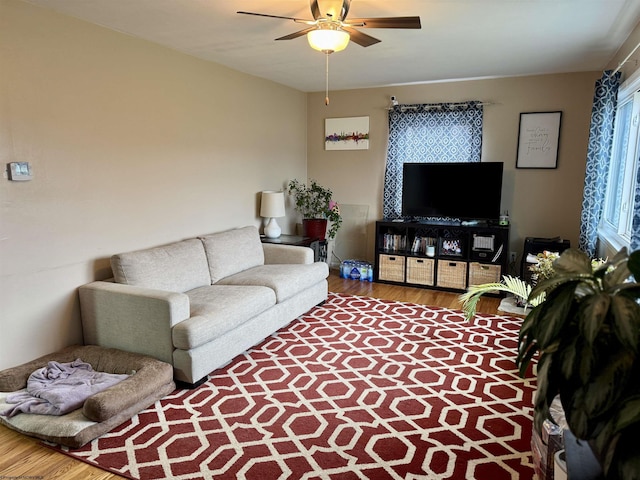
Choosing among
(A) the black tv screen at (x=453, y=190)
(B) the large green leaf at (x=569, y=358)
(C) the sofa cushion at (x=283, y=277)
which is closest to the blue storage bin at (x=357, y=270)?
(A) the black tv screen at (x=453, y=190)

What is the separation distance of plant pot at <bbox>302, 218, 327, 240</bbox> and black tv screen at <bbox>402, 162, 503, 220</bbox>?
41.5 inches

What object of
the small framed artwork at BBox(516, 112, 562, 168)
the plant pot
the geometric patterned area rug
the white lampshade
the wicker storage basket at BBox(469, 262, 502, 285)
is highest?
the small framed artwork at BBox(516, 112, 562, 168)

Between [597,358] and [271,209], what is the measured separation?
4.26m

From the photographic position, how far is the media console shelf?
16.3 ft

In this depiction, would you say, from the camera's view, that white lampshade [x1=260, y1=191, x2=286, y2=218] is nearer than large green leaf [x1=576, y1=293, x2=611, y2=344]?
No

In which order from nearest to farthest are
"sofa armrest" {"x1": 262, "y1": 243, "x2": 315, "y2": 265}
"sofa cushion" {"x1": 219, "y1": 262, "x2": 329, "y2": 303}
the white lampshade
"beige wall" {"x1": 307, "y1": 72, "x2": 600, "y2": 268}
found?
"sofa cushion" {"x1": 219, "y1": 262, "x2": 329, "y2": 303} → "sofa armrest" {"x1": 262, "y1": 243, "x2": 315, "y2": 265} → "beige wall" {"x1": 307, "y1": 72, "x2": 600, "y2": 268} → the white lampshade

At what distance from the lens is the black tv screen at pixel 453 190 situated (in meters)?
5.01

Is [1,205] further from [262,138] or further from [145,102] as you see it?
[262,138]

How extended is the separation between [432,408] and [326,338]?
4.15ft

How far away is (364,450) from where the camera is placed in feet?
7.57

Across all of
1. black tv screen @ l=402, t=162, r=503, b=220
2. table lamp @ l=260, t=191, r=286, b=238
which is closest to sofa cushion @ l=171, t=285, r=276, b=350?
table lamp @ l=260, t=191, r=286, b=238

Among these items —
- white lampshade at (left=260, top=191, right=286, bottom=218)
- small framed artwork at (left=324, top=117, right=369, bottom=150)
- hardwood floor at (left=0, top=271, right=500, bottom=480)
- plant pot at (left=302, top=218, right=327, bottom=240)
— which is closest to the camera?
hardwood floor at (left=0, top=271, right=500, bottom=480)

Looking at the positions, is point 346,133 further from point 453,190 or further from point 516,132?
point 516,132

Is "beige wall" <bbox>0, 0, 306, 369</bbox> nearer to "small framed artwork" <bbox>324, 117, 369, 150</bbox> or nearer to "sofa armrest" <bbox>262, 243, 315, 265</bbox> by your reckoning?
"sofa armrest" <bbox>262, 243, 315, 265</bbox>
